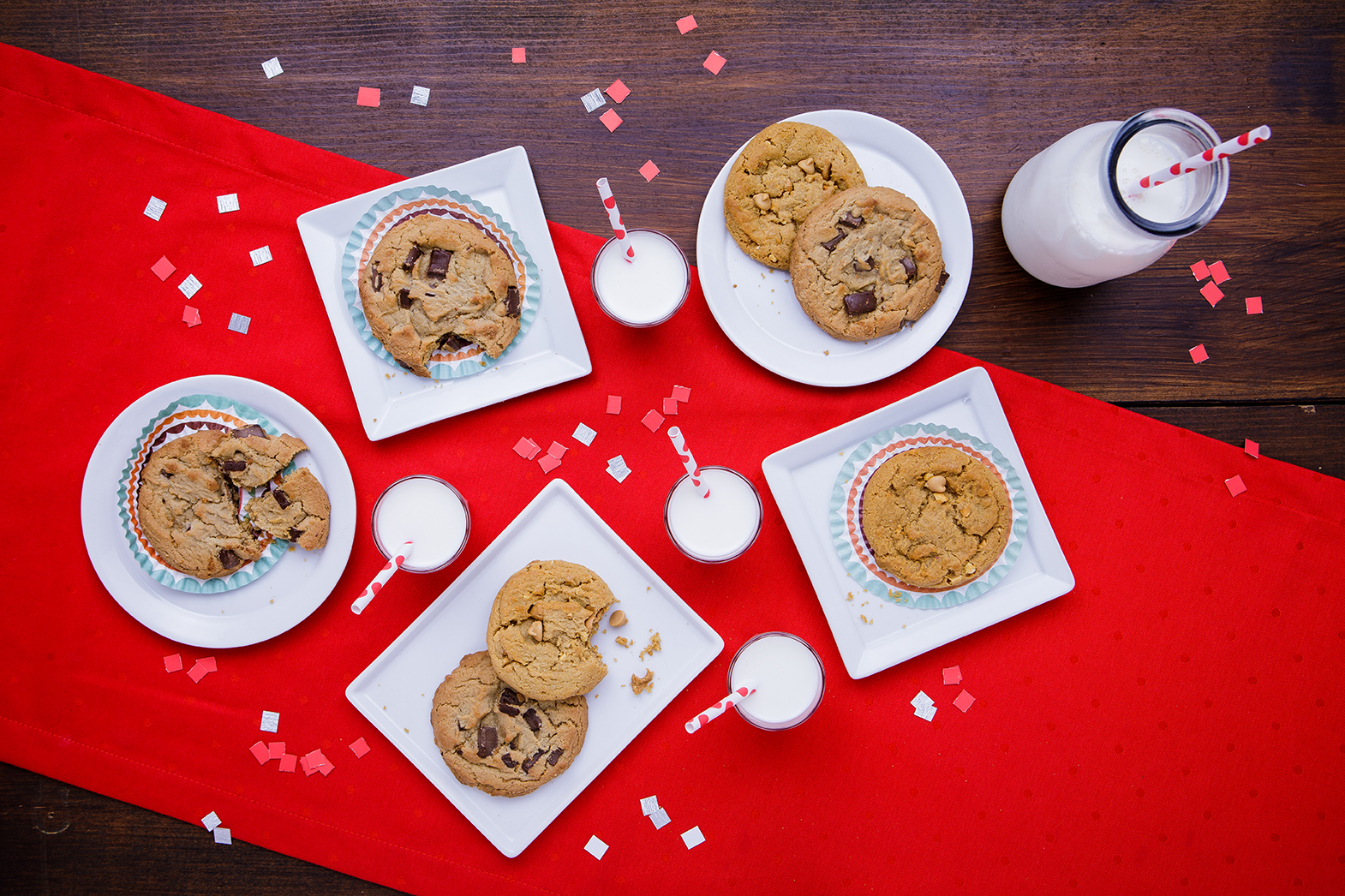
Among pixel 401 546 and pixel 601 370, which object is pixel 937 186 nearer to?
pixel 601 370

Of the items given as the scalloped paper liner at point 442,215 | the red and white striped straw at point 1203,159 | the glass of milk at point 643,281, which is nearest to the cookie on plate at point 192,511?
the scalloped paper liner at point 442,215

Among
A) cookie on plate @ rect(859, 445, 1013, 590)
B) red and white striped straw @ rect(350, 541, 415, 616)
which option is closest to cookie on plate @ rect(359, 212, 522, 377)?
red and white striped straw @ rect(350, 541, 415, 616)

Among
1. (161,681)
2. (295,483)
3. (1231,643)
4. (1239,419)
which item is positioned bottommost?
(161,681)

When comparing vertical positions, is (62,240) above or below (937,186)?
below

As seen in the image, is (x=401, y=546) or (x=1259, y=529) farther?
(x=1259, y=529)

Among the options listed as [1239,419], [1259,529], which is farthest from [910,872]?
[1239,419]

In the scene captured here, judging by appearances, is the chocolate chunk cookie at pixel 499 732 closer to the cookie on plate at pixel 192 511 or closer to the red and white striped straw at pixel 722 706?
the red and white striped straw at pixel 722 706

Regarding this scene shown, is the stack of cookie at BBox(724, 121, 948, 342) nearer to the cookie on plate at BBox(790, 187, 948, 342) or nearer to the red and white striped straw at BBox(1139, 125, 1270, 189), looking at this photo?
the cookie on plate at BBox(790, 187, 948, 342)
